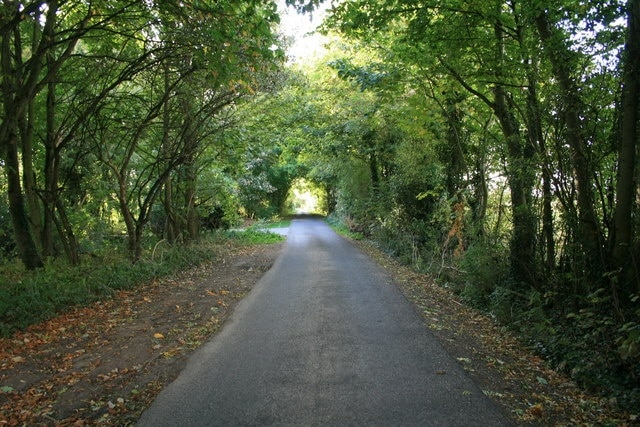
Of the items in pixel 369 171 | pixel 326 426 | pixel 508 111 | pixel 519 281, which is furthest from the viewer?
pixel 369 171

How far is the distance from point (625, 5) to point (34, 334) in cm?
958

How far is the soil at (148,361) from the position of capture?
15.0 feet

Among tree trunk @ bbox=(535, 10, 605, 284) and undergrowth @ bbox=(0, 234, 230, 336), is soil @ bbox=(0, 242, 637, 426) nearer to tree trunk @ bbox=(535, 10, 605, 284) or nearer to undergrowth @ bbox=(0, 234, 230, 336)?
undergrowth @ bbox=(0, 234, 230, 336)

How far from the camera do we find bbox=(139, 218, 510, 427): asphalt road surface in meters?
4.34

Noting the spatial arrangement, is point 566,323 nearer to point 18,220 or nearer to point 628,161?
point 628,161

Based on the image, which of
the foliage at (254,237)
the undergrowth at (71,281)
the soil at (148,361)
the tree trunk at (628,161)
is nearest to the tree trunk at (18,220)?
the undergrowth at (71,281)

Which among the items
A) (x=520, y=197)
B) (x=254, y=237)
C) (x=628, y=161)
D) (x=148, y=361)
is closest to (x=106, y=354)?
(x=148, y=361)

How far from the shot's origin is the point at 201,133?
14.9 metres

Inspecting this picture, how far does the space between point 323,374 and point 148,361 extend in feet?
7.73

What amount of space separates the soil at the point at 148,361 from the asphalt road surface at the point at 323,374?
0.97 feet

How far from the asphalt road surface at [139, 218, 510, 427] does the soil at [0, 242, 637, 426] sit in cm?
30

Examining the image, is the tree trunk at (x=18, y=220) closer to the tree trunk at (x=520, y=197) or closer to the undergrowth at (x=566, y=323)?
the undergrowth at (x=566, y=323)

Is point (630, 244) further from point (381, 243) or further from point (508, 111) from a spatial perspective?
point (381, 243)

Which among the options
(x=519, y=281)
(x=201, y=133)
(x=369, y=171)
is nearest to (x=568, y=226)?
(x=519, y=281)
